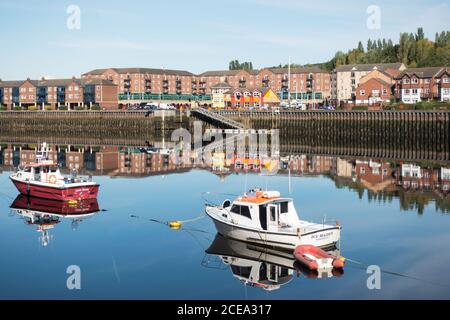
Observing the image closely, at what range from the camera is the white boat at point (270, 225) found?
2675 centimetres

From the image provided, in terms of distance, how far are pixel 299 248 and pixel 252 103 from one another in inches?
4450

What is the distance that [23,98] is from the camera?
149 m

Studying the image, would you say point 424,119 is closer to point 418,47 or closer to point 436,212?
point 436,212

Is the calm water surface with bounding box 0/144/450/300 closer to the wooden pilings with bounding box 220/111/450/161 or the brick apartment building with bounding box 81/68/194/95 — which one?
the wooden pilings with bounding box 220/111/450/161

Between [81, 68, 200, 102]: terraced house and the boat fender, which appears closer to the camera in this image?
the boat fender

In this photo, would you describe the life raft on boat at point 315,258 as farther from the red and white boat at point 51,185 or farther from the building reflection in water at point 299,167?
the red and white boat at point 51,185

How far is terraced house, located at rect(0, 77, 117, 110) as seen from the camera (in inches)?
5482

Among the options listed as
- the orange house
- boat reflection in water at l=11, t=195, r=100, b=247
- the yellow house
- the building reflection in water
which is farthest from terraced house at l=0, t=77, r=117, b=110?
boat reflection in water at l=11, t=195, r=100, b=247

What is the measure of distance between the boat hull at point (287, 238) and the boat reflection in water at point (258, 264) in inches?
10.3

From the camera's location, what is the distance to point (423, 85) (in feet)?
366

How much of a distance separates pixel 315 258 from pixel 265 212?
3.98 m

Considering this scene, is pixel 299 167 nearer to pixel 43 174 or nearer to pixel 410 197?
pixel 410 197

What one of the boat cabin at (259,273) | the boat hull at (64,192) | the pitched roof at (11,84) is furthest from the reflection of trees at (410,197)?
the pitched roof at (11,84)

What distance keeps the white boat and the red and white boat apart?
1162 cm
